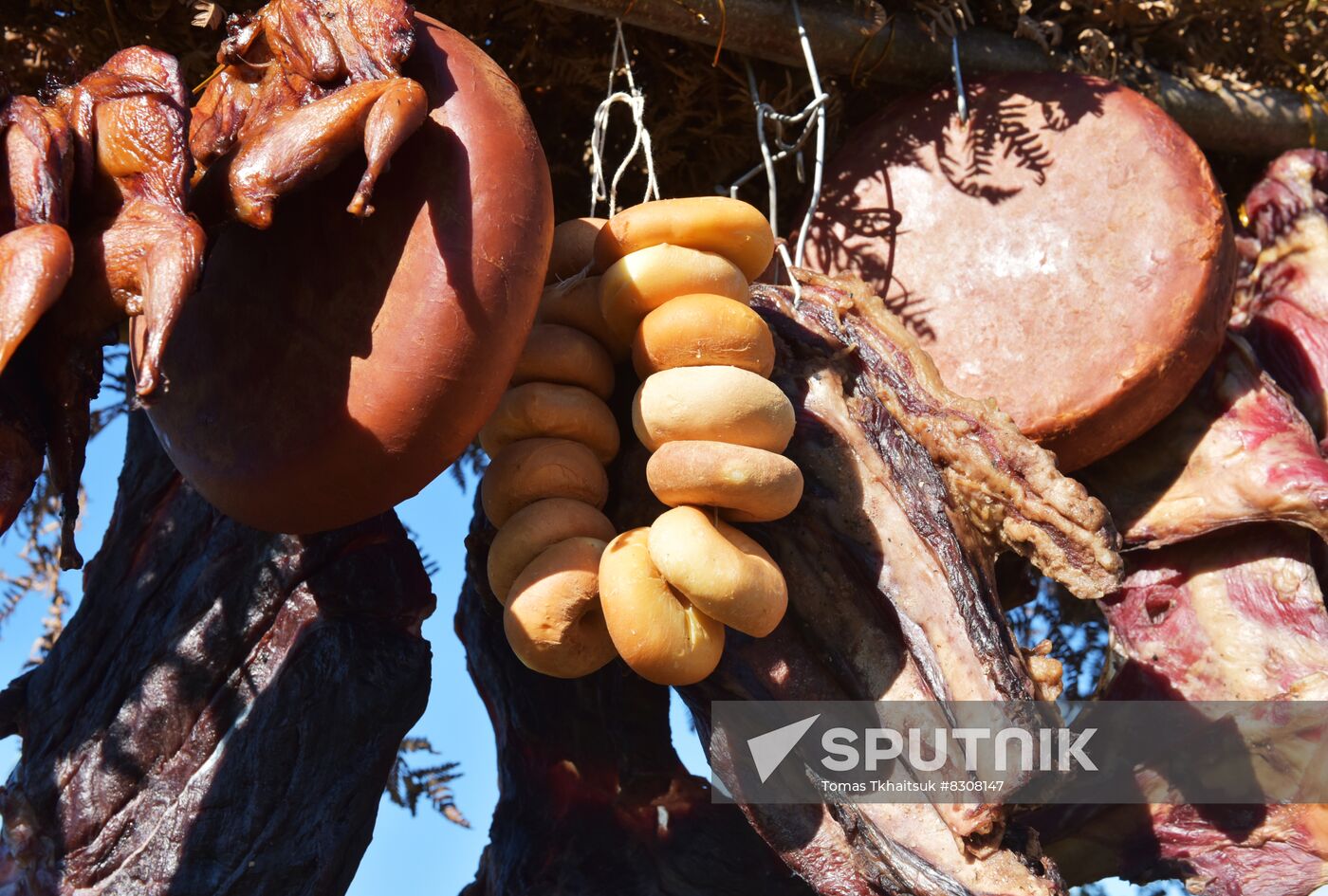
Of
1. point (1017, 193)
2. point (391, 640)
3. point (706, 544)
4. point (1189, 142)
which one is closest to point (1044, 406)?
point (1017, 193)

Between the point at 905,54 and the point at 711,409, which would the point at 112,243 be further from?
the point at 905,54

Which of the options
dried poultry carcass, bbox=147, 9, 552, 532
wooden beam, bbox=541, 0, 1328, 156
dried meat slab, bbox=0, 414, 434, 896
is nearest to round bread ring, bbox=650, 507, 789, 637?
dried poultry carcass, bbox=147, 9, 552, 532

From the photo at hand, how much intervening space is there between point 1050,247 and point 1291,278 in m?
0.80

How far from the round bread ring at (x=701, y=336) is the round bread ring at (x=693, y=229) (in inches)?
4.2

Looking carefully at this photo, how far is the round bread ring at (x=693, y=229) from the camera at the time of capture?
1.55m

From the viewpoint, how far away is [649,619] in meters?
1.34

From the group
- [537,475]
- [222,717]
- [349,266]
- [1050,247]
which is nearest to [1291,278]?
[1050,247]

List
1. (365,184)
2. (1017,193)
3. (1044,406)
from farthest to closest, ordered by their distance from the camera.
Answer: (1017,193), (1044,406), (365,184)

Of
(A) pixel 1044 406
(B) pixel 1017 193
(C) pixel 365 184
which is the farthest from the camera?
(B) pixel 1017 193

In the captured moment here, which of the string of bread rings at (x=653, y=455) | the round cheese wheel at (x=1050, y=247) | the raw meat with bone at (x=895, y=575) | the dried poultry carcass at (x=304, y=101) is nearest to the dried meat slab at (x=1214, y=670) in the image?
the round cheese wheel at (x=1050, y=247)

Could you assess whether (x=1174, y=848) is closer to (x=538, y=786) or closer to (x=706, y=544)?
(x=538, y=786)

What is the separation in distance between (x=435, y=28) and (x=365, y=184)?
0.35 meters

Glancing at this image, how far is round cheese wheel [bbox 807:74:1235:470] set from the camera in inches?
76.6

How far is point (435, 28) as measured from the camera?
145 centimetres
